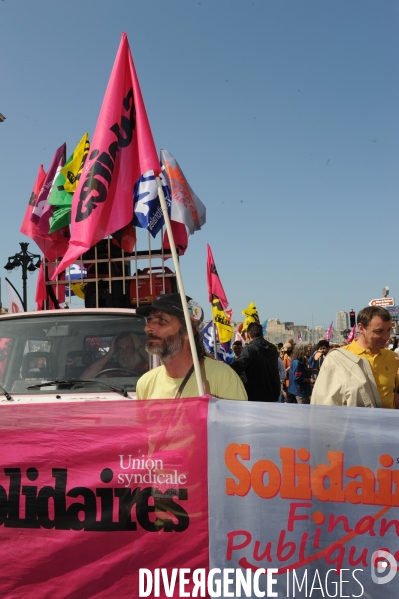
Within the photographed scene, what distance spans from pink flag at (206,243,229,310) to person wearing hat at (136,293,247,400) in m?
10.2

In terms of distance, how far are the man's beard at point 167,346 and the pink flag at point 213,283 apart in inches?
411

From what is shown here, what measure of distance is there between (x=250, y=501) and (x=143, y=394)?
1087mm

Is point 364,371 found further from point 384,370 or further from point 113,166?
point 113,166

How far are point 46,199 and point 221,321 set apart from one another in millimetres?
7018

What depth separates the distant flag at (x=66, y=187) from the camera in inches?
291

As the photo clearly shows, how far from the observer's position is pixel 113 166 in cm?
451

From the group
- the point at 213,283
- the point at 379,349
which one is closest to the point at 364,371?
the point at 379,349

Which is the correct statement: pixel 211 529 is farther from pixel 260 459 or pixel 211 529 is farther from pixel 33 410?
pixel 33 410

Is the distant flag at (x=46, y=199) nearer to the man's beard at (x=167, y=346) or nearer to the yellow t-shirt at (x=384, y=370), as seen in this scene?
the man's beard at (x=167, y=346)

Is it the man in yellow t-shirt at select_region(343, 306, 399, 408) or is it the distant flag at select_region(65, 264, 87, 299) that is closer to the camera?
the man in yellow t-shirt at select_region(343, 306, 399, 408)

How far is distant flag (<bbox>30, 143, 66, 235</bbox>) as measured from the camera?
7.70 m

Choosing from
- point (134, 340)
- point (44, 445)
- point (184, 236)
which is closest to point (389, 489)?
point (44, 445)

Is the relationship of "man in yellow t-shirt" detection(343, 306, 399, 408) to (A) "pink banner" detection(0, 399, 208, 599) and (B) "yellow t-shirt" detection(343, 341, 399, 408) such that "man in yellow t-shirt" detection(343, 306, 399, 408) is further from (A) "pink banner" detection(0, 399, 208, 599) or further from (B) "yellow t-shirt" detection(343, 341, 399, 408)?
(A) "pink banner" detection(0, 399, 208, 599)

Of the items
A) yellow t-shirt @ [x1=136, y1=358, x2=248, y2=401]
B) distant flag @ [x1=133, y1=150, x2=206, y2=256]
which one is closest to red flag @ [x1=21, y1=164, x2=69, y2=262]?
distant flag @ [x1=133, y1=150, x2=206, y2=256]
